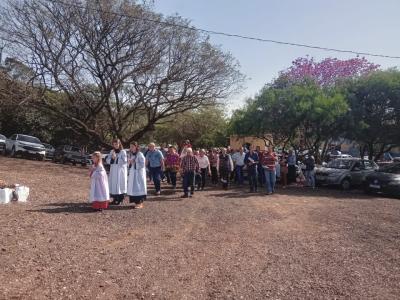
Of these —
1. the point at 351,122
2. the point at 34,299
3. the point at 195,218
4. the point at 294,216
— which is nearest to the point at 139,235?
the point at 195,218

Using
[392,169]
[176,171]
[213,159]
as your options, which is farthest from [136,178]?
[392,169]

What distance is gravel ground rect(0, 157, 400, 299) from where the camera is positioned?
611 centimetres

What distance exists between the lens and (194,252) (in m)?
8.05

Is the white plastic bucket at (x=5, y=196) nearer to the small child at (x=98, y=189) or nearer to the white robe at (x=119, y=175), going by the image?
the small child at (x=98, y=189)

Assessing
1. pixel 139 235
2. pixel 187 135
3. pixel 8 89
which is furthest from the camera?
pixel 187 135

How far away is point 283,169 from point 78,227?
1458 cm

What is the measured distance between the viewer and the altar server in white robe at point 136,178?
12.8 metres

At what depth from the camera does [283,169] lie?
891 inches

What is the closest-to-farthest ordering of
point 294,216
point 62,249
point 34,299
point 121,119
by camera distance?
point 34,299
point 62,249
point 294,216
point 121,119

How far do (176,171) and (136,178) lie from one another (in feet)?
18.1

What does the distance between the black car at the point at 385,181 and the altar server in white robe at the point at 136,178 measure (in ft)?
36.7

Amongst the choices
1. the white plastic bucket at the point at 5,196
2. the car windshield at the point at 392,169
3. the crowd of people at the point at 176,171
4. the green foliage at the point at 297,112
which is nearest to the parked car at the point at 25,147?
the crowd of people at the point at 176,171

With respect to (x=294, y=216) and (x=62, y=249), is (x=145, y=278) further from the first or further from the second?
(x=294, y=216)

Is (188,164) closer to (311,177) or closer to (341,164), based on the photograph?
(311,177)
